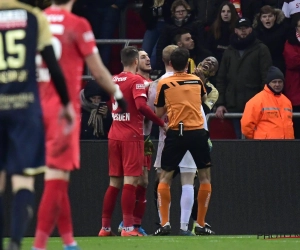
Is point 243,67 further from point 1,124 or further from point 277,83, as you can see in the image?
point 1,124

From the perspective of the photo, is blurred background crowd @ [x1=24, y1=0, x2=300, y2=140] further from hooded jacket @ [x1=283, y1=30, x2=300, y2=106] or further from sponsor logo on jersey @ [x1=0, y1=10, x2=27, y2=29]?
sponsor logo on jersey @ [x1=0, y1=10, x2=27, y2=29]

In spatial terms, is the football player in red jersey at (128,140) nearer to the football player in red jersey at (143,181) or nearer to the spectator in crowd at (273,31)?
the football player in red jersey at (143,181)

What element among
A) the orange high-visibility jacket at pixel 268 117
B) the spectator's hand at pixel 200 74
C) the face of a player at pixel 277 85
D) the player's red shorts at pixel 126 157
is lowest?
the player's red shorts at pixel 126 157

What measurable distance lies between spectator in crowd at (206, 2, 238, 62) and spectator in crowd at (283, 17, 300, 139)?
87 centimetres

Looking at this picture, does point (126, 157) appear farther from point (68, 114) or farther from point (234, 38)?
point (68, 114)

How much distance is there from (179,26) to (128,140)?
3405mm

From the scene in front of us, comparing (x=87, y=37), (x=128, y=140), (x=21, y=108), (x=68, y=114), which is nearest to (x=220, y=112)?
(x=128, y=140)

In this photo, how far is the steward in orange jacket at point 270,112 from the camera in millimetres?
14281

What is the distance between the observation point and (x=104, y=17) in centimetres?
1658

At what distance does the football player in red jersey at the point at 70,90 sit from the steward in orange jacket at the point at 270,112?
21.4ft

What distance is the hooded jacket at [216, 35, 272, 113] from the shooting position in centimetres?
1497

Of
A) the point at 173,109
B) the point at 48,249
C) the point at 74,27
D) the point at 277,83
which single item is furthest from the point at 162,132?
the point at 74,27

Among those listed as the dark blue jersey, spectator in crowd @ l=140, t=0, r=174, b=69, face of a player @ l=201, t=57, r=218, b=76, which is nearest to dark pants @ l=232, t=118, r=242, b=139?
face of a player @ l=201, t=57, r=218, b=76

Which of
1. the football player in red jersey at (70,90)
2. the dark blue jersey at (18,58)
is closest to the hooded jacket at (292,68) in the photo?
the football player in red jersey at (70,90)
